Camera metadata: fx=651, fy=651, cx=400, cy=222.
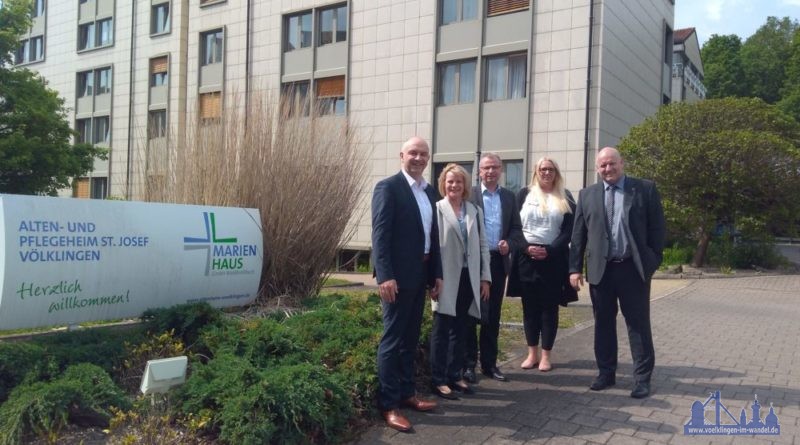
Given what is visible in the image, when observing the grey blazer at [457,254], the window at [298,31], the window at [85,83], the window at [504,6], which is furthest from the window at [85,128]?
the grey blazer at [457,254]

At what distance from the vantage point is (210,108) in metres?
7.05

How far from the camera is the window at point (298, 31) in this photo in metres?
24.9

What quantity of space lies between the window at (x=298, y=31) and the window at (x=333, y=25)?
2.02 feet

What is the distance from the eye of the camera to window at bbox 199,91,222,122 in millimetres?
6922

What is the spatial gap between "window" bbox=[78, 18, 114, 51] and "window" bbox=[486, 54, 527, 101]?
22.5 meters

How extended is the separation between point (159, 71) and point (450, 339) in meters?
29.6

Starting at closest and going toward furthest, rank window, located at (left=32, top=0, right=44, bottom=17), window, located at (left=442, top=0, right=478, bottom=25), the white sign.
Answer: the white sign < window, located at (left=442, top=0, right=478, bottom=25) < window, located at (left=32, top=0, right=44, bottom=17)

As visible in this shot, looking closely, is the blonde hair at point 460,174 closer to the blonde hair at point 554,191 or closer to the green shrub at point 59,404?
the blonde hair at point 554,191

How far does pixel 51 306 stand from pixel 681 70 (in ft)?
131

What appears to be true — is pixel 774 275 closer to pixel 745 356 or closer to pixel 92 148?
pixel 745 356

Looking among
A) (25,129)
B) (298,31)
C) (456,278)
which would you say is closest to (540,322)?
(456,278)

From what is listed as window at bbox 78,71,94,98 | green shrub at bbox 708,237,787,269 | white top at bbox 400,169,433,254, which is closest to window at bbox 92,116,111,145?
window at bbox 78,71,94,98

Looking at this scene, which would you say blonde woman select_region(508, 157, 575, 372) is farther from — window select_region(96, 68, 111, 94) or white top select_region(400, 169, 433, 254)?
window select_region(96, 68, 111, 94)

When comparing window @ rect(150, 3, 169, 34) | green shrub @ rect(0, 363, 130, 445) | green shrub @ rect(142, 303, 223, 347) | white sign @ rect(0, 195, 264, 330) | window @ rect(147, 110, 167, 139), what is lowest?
green shrub @ rect(0, 363, 130, 445)
